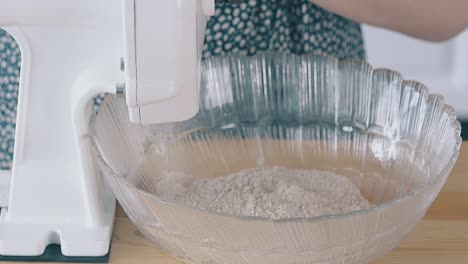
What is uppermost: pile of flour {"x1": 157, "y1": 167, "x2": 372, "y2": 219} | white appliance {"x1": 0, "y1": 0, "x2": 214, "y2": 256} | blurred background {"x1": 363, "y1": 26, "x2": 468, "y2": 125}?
white appliance {"x1": 0, "y1": 0, "x2": 214, "y2": 256}

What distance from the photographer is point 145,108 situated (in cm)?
66

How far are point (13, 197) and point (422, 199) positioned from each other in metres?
0.38

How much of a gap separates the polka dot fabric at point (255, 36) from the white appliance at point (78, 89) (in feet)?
0.75

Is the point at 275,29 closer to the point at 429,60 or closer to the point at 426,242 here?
the point at 426,242

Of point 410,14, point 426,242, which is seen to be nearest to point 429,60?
point 410,14

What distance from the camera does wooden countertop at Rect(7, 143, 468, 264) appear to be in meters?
0.78

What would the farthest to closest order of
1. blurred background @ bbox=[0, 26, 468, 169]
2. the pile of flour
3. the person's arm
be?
blurred background @ bbox=[0, 26, 468, 169] < the person's arm < the pile of flour

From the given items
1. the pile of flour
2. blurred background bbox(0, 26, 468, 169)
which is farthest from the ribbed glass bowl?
blurred background bbox(0, 26, 468, 169)

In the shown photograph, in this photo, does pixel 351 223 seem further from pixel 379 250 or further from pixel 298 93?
pixel 298 93

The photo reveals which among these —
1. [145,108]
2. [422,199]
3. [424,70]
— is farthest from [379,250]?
[424,70]

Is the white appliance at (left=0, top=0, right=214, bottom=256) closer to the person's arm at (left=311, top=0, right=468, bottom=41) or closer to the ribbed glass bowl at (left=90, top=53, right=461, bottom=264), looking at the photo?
the ribbed glass bowl at (left=90, top=53, right=461, bottom=264)

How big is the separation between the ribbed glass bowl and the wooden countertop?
4cm

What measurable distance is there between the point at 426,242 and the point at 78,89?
0.36 metres

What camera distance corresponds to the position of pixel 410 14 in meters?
1.03
